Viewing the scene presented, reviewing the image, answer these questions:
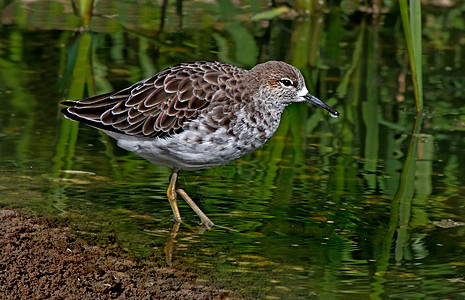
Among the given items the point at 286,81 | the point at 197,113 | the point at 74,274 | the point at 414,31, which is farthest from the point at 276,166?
the point at 74,274

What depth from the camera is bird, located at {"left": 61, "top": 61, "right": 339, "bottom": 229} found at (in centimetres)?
716

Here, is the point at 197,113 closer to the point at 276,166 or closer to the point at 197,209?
the point at 197,209

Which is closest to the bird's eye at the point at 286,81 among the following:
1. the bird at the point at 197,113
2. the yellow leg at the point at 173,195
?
the bird at the point at 197,113

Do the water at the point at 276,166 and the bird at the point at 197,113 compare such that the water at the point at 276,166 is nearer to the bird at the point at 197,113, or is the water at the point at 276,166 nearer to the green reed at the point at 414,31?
the bird at the point at 197,113

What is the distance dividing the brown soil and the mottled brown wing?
1372 mm

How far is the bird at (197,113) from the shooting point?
716 centimetres

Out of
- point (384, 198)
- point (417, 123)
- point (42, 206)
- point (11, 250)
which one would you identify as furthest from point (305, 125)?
point (11, 250)

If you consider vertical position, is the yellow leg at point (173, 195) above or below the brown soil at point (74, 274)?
above

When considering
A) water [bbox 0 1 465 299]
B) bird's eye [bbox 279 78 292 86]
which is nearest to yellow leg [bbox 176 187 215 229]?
water [bbox 0 1 465 299]

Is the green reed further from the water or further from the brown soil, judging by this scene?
the brown soil

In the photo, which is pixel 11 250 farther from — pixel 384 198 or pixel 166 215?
pixel 384 198

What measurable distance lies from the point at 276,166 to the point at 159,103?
1891 mm

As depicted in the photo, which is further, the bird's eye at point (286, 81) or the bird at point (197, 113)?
the bird's eye at point (286, 81)

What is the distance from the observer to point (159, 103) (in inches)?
295
